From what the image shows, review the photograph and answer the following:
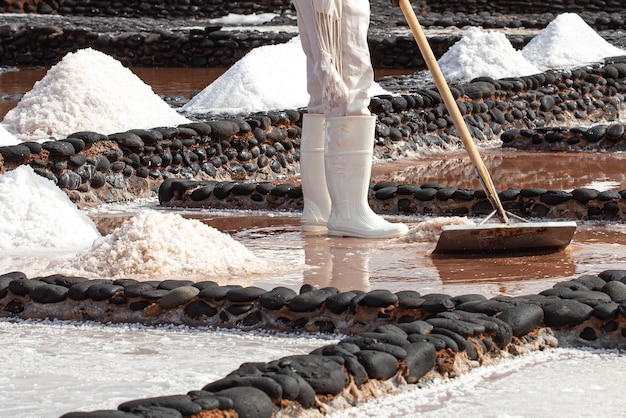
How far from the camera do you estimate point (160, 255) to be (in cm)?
605

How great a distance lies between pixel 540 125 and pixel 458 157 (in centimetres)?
230

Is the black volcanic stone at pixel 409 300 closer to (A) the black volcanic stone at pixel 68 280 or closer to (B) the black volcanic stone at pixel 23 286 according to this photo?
(A) the black volcanic stone at pixel 68 280

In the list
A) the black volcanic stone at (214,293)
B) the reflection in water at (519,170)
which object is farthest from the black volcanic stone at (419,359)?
the reflection in water at (519,170)

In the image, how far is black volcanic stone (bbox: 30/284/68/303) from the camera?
551cm

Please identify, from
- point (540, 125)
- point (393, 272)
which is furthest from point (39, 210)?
point (540, 125)

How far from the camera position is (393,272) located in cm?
609

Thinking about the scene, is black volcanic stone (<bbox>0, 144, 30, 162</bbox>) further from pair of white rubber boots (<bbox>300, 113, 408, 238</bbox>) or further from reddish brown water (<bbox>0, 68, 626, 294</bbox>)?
pair of white rubber boots (<bbox>300, 113, 408, 238</bbox>)

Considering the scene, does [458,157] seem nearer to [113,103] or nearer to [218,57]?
[113,103]

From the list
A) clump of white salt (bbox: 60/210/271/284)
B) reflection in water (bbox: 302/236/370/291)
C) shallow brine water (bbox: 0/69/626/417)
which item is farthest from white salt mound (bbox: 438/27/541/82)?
clump of white salt (bbox: 60/210/271/284)

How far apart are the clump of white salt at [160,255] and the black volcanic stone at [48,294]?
14.8 inches

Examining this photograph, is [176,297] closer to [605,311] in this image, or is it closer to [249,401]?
[605,311]

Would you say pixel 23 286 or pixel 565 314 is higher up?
pixel 565 314

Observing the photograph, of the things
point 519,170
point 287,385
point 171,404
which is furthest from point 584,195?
point 171,404

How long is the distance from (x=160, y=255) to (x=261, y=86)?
17.7ft
